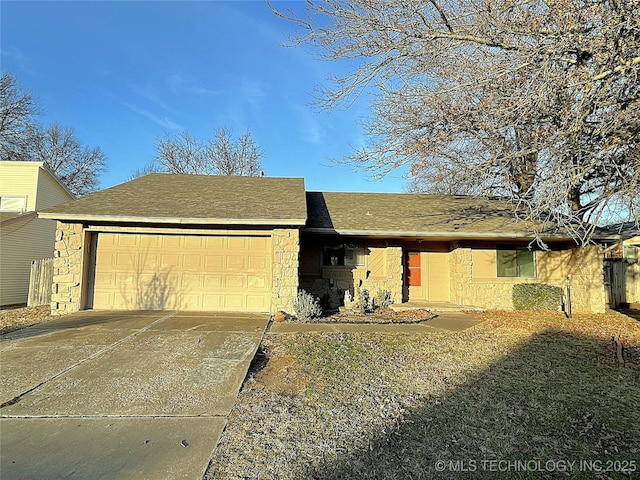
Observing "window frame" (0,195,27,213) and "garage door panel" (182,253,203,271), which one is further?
"window frame" (0,195,27,213)

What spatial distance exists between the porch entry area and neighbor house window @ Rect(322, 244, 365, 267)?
1.92 meters

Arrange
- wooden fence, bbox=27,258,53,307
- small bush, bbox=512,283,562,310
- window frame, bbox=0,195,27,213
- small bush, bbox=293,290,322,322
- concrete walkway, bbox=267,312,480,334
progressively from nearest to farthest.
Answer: concrete walkway, bbox=267,312,480,334 → small bush, bbox=293,290,322,322 → small bush, bbox=512,283,562,310 → wooden fence, bbox=27,258,53,307 → window frame, bbox=0,195,27,213

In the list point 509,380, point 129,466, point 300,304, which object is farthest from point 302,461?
point 300,304

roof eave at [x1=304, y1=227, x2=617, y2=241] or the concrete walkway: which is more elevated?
roof eave at [x1=304, y1=227, x2=617, y2=241]

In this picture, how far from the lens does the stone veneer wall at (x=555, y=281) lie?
11.0 metres

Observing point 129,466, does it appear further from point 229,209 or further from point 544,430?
point 229,209

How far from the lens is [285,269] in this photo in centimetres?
909

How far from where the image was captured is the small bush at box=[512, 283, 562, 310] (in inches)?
417

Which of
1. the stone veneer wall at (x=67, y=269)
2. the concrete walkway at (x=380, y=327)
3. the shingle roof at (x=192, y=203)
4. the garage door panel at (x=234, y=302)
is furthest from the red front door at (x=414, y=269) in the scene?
the stone veneer wall at (x=67, y=269)

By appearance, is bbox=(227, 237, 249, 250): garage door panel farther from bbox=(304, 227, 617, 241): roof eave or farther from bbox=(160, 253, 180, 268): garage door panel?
bbox=(304, 227, 617, 241): roof eave

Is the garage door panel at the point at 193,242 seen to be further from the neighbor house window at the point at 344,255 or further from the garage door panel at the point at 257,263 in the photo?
the neighbor house window at the point at 344,255

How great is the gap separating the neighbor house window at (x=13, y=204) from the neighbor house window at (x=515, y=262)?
1767cm

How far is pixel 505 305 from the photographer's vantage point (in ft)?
36.9

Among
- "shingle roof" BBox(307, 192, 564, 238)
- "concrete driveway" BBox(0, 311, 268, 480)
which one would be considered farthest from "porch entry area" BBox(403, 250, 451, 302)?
"concrete driveway" BBox(0, 311, 268, 480)
